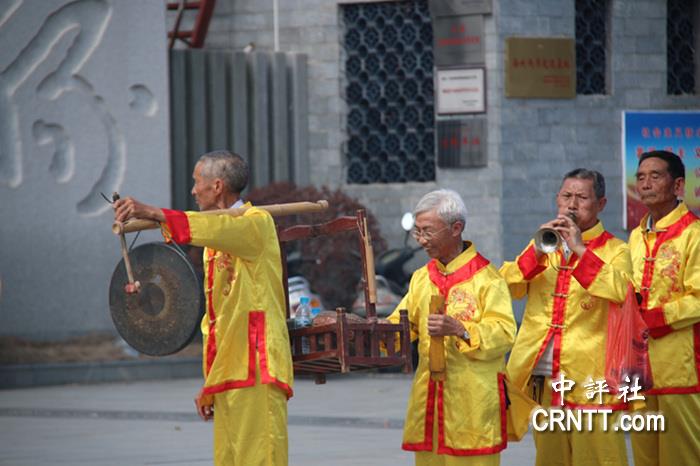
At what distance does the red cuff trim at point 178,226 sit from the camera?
6.11 m

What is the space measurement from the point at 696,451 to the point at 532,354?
3.81ft

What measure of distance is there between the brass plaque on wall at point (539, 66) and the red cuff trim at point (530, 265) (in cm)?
986

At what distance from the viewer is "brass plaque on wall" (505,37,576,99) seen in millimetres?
16750

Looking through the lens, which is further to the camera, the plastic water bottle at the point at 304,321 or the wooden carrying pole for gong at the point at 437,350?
the plastic water bottle at the point at 304,321

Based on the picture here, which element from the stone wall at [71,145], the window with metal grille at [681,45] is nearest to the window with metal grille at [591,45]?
the window with metal grille at [681,45]

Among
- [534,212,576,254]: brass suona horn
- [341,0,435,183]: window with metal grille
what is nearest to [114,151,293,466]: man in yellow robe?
[534,212,576,254]: brass suona horn

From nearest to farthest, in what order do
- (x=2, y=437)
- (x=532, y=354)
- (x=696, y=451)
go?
(x=532, y=354)
(x=696, y=451)
(x=2, y=437)

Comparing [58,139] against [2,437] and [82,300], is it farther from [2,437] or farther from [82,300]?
[2,437]

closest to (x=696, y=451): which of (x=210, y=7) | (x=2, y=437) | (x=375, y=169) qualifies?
(x=2, y=437)

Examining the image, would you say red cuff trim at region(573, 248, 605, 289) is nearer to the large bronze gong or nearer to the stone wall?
the large bronze gong

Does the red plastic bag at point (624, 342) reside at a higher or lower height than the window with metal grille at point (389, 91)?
lower

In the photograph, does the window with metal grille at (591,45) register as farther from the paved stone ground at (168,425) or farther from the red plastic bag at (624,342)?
the red plastic bag at (624,342)

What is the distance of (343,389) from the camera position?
50.1ft

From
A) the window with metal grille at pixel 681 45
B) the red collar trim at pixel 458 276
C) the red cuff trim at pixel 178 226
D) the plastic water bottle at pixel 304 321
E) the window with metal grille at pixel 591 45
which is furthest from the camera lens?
the window with metal grille at pixel 681 45
